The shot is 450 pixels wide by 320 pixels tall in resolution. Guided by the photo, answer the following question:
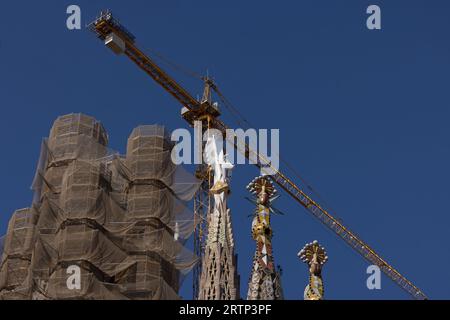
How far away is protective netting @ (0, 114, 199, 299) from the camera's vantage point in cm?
6725

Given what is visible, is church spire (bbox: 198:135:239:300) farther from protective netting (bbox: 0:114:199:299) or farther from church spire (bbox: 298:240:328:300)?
protective netting (bbox: 0:114:199:299)

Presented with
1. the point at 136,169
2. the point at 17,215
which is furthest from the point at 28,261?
the point at 136,169

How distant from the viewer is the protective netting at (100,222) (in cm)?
6725

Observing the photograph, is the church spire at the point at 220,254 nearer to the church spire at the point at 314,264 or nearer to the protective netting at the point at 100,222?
the church spire at the point at 314,264

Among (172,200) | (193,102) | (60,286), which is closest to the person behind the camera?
(60,286)

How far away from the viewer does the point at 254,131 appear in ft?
306

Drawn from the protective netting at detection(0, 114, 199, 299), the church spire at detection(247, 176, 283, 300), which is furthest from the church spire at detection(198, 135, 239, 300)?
the protective netting at detection(0, 114, 199, 299)

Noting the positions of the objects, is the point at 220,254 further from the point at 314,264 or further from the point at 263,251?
the point at 263,251

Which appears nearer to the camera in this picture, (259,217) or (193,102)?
(259,217)

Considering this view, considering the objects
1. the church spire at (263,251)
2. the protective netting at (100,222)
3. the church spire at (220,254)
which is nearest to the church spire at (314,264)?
the church spire at (263,251)

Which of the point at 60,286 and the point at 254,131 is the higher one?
the point at 254,131

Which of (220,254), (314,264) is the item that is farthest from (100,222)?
(314,264)
